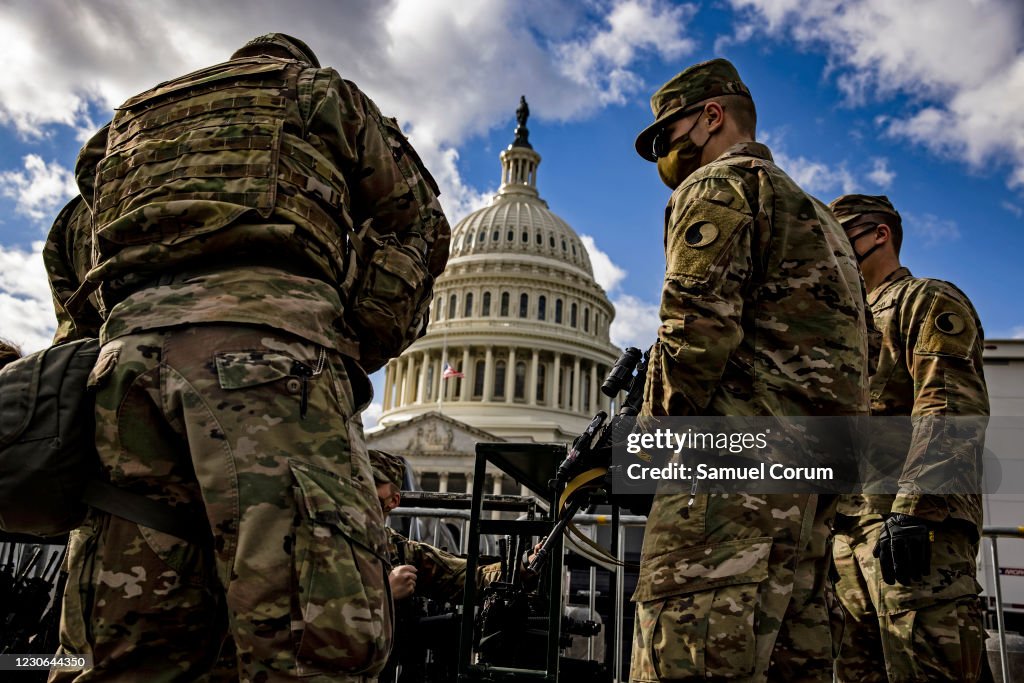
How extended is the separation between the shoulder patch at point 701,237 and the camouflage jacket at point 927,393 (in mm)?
1565

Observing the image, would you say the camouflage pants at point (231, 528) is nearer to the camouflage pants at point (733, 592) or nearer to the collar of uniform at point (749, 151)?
the camouflage pants at point (733, 592)

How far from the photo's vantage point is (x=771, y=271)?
262cm

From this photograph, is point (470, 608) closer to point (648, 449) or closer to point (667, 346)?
point (648, 449)

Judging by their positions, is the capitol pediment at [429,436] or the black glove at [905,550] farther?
the capitol pediment at [429,436]

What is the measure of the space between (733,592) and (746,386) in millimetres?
623

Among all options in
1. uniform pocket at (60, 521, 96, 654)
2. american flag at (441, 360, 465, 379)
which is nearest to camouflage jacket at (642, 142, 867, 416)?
uniform pocket at (60, 521, 96, 654)

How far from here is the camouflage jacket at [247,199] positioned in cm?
217

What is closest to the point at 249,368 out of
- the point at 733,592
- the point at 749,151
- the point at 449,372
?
the point at 733,592

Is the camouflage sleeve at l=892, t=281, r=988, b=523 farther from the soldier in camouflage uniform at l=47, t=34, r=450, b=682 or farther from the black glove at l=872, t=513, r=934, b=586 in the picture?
the soldier in camouflage uniform at l=47, t=34, r=450, b=682

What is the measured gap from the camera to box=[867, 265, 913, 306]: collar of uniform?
4.24 m

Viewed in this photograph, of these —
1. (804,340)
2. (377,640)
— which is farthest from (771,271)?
(377,640)

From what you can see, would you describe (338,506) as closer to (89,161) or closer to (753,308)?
(753,308)

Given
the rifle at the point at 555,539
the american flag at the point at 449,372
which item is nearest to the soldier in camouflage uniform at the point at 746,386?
the rifle at the point at 555,539

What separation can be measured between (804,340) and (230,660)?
A: 1.92 meters
